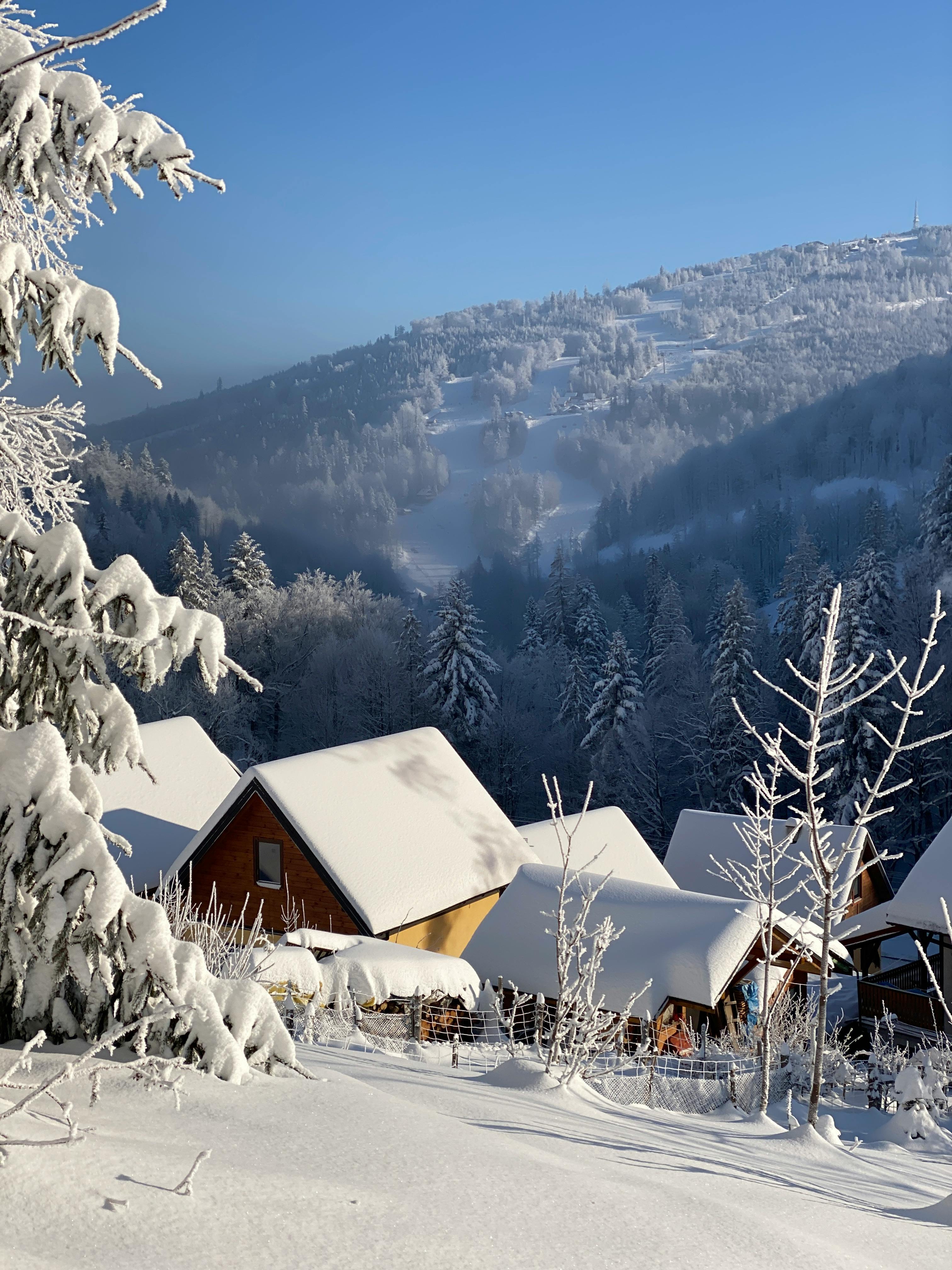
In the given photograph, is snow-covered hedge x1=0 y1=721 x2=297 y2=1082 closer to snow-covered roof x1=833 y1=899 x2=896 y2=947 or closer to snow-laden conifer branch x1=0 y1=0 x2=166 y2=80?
snow-laden conifer branch x1=0 y1=0 x2=166 y2=80

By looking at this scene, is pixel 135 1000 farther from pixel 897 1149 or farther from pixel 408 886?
pixel 408 886

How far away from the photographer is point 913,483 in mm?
129875

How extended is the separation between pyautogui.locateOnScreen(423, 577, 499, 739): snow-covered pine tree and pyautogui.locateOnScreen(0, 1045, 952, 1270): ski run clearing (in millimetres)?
44415

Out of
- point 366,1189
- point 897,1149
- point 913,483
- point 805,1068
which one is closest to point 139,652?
point 366,1189

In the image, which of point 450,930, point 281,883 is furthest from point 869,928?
point 281,883

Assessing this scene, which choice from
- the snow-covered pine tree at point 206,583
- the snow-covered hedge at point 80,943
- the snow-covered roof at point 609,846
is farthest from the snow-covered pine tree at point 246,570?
the snow-covered hedge at point 80,943

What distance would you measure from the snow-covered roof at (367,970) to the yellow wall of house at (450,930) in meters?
3.78

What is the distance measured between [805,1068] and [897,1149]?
3.15 metres

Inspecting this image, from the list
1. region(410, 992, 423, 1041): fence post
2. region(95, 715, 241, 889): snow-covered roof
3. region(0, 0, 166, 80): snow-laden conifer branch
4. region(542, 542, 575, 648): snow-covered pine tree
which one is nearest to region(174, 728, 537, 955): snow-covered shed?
region(95, 715, 241, 889): snow-covered roof

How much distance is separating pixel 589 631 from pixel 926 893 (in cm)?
4326

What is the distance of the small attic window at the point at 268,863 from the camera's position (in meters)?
20.1

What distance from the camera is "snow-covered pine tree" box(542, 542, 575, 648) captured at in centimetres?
6512

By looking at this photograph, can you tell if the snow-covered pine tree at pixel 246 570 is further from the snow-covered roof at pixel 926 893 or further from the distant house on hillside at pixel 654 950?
the snow-covered roof at pixel 926 893

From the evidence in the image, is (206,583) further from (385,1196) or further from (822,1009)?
(385,1196)
